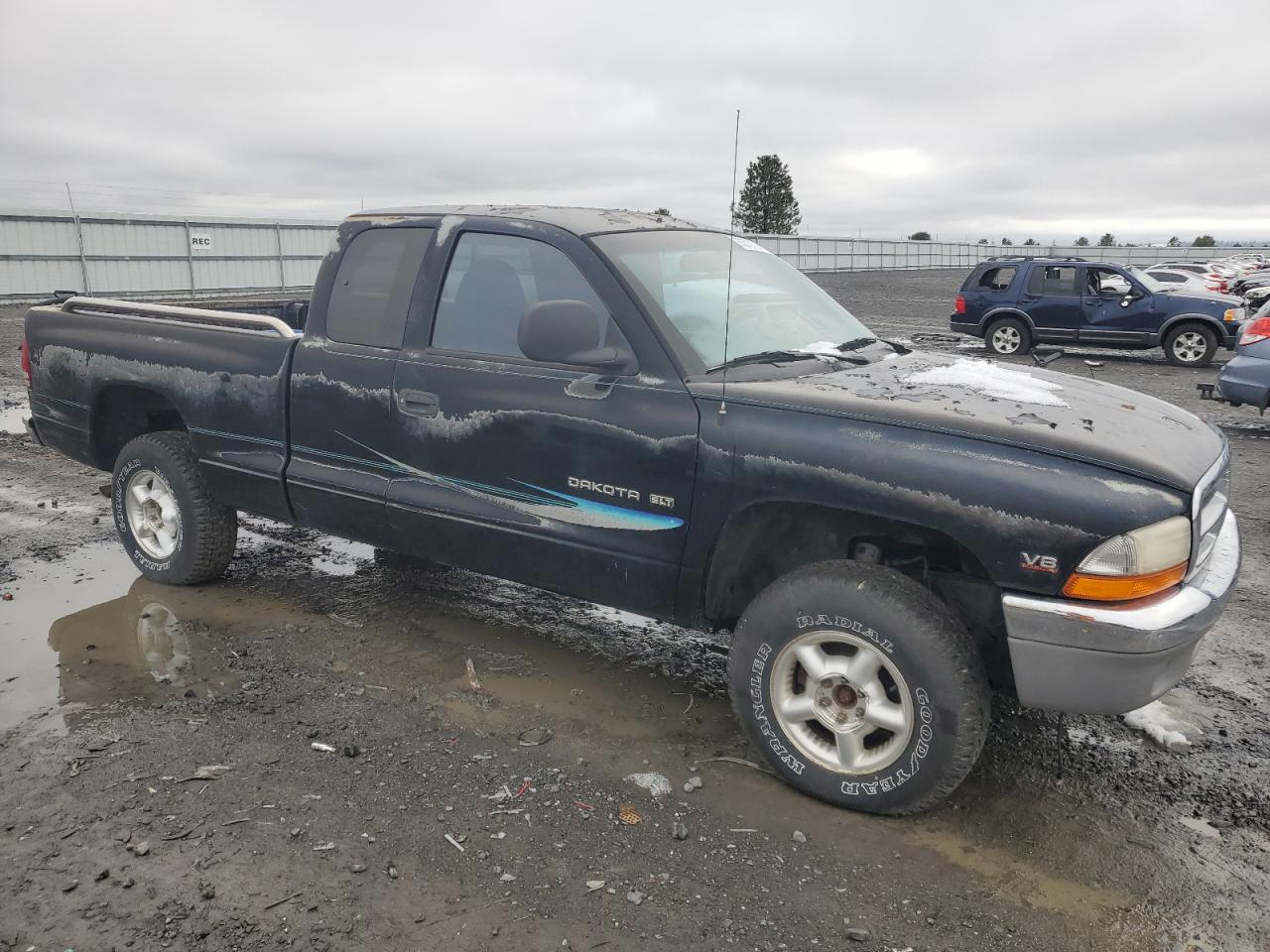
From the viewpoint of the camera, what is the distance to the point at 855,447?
10.0 feet

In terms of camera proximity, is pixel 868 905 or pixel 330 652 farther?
pixel 330 652

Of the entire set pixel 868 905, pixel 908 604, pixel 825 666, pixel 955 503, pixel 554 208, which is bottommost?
pixel 868 905

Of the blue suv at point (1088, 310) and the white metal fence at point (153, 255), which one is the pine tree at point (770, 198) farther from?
the blue suv at point (1088, 310)

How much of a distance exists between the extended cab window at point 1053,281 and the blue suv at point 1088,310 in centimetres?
2

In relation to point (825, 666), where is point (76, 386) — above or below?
above

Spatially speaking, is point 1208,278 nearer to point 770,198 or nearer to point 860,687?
point 860,687

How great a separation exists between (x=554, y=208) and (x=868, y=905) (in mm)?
3012

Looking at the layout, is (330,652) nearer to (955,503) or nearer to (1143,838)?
(955,503)

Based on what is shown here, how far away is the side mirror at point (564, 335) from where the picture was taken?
3.43 metres

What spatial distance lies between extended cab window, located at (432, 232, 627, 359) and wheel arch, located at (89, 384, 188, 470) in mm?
1958

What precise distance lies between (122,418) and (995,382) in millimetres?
4468

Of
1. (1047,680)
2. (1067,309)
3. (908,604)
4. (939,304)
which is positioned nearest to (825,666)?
(908,604)

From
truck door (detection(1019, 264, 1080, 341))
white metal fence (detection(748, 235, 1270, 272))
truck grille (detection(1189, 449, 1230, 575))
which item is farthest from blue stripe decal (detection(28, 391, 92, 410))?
white metal fence (detection(748, 235, 1270, 272))

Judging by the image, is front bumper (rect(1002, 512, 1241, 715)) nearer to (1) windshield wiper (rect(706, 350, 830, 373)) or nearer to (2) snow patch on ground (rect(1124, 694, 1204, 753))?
(2) snow patch on ground (rect(1124, 694, 1204, 753))
